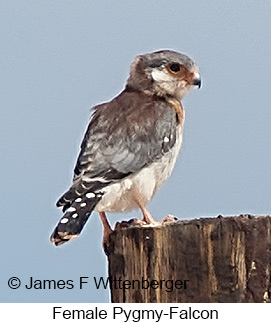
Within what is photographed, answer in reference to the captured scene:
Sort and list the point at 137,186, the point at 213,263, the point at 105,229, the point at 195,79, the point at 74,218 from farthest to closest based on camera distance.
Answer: the point at 195,79 < the point at 137,186 < the point at 105,229 < the point at 74,218 < the point at 213,263

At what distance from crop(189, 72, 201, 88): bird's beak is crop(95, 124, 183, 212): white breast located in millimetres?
840

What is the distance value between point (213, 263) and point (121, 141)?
2782 millimetres

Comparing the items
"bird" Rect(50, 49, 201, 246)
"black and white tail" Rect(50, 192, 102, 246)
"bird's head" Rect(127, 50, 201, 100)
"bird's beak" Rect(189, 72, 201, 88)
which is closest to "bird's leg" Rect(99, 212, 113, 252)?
"bird" Rect(50, 49, 201, 246)

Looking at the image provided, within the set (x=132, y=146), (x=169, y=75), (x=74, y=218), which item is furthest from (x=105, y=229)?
(x=169, y=75)

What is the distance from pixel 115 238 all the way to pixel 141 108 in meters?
2.55

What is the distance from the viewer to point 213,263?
227 inches

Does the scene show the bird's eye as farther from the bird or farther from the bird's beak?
the bird's beak

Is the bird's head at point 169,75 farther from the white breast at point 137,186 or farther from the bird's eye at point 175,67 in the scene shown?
the white breast at point 137,186

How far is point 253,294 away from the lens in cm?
575

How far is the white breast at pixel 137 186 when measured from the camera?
8031 mm

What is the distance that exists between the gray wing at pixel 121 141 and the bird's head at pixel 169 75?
268 millimetres

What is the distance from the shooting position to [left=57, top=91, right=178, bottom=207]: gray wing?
800 centimetres

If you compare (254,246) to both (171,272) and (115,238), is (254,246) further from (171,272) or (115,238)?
(115,238)

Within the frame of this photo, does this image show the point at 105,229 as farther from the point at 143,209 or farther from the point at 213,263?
the point at 213,263
